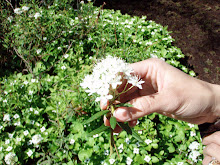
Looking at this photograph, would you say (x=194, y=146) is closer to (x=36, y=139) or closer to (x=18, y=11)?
(x=36, y=139)

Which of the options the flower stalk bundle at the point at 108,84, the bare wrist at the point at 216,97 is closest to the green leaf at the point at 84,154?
the flower stalk bundle at the point at 108,84

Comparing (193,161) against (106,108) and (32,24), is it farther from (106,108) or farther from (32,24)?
(32,24)

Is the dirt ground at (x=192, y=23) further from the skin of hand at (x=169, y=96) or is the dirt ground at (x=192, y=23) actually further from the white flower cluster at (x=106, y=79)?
the white flower cluster at (x=106, y=79)

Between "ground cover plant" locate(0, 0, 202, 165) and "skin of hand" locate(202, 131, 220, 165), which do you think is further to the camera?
"ground cover plant" locate(0, 0, 202, 165)

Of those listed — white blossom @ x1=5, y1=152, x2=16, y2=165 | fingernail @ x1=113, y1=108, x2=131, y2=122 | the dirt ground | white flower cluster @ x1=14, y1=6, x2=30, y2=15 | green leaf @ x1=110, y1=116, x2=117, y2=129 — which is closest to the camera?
green leaf @ x1=110, y1=116, x2=117, y2=129

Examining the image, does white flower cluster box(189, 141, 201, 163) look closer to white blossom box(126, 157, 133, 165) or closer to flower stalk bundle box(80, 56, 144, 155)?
white blossom box(126, 157, 133, 165)

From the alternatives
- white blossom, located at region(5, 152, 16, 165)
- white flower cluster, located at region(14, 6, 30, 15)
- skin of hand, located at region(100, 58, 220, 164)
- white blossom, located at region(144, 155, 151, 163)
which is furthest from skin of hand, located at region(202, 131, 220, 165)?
white flower cluster, located at region(14, 6, 30, 15)

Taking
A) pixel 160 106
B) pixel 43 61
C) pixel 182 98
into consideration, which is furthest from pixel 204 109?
pixel 43 61
